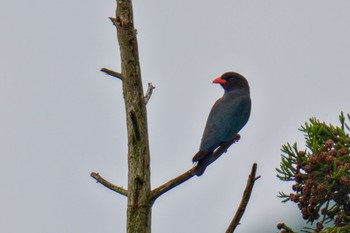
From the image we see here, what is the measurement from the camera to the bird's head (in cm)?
1116

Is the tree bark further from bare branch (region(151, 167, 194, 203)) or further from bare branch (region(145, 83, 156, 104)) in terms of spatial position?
bare branch (region(145, 83, 156, 104))

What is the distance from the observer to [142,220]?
17.5 feet

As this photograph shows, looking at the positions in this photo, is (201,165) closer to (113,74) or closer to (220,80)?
(113,74)

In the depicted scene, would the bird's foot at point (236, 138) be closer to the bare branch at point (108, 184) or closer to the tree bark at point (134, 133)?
the bare branch at point (108, 184)

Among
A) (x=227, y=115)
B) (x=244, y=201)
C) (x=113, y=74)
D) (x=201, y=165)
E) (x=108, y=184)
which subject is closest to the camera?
(x=244, y=201)

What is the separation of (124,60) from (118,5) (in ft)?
1.14

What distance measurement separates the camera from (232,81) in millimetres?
11250

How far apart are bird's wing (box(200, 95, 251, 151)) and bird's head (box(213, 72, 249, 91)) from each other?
1.11 feet

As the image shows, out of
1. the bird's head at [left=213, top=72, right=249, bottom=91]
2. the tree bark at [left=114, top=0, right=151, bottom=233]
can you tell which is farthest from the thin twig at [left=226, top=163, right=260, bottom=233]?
the bird's head at [left=213, top=72, right=249, bottom=91]

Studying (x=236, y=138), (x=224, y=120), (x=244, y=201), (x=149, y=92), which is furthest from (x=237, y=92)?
(x=244, y=201)

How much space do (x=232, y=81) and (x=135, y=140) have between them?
5971 mm

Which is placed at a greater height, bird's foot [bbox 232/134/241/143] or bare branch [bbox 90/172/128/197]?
bird's foot [bbox 232/134/241/143]

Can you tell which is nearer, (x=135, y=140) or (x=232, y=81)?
(x=135, y=140)

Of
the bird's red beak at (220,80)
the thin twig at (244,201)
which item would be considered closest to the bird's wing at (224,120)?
the bird's red beak at (220,80)
